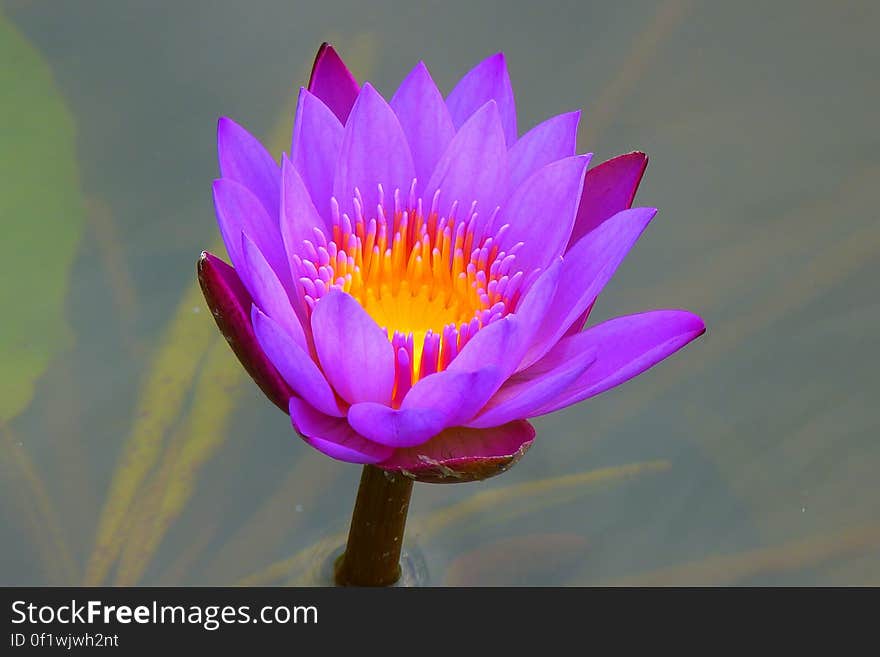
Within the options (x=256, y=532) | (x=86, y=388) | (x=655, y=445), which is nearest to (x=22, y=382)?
→ (x=86, y=388)

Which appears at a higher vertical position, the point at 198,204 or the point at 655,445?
the point at 198,204

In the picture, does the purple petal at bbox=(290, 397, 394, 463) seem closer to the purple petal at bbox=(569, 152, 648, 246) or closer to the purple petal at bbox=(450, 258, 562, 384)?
the purple petal at bbox=(450, 258, 562, 384)

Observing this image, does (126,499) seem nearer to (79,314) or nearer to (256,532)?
(256,532)

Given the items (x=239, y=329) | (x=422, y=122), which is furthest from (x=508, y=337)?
(x=422, y=122)

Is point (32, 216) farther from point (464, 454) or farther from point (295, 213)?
point (464, 454)

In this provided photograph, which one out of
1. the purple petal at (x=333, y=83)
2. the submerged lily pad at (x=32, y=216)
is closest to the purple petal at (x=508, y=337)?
the purple petal at (x=333, y=83)
